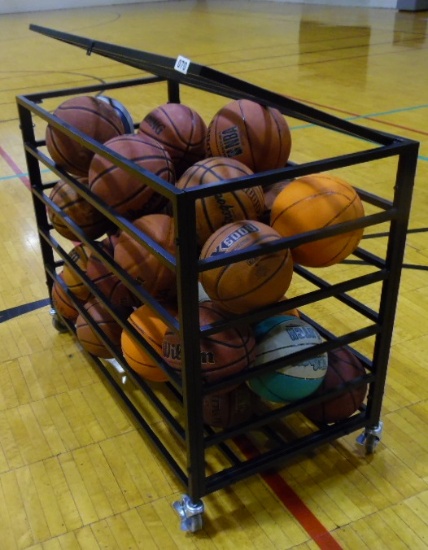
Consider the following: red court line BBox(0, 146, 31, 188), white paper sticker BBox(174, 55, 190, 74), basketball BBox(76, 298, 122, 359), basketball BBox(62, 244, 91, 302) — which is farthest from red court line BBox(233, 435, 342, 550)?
red court line BBox(0, 146, 31, 188)

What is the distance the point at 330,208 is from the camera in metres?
1.50

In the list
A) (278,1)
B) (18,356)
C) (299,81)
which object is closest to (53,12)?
(278,1)

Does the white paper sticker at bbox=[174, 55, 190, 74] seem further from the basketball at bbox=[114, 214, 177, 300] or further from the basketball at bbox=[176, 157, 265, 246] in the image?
the basketball at bbox=[114, 214, 177, 300]

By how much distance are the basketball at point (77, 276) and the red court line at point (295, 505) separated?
720 mm

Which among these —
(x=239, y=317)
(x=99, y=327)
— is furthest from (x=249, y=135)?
(x=99, y=327)

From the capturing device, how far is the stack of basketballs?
1496mm

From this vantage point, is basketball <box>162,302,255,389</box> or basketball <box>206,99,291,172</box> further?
basketball <box>206,99,291,172</box>

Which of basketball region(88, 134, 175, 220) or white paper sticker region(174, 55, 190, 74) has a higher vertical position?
white paper sticker region(174, 55, 190, 74)

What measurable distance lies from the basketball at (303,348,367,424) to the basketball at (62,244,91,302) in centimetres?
84

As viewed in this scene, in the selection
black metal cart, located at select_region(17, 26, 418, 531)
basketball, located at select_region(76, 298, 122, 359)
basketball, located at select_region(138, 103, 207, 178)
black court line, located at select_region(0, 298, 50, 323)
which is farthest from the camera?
black court line, located at select_region(0, 298, 50, 323)

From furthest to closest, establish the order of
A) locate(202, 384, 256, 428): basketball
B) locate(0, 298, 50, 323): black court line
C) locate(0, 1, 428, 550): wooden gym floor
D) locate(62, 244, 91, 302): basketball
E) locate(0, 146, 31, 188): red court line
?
locate(0, 146, 31, 188): red court line
locate(0, 298, 50, 323): black court line
locate(62, 244, 91, 302): basketball
locate(202, 384, 256, 428): basketball
locate(0, 1, 428, 550): wooden gym floor

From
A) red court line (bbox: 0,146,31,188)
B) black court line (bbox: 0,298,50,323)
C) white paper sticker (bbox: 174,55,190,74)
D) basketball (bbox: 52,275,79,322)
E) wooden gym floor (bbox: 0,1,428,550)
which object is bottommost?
red court line (bbox: 0,146,31,188)

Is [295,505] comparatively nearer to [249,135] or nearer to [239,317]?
[239,317]

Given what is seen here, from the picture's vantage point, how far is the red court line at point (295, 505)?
61.1 inches
